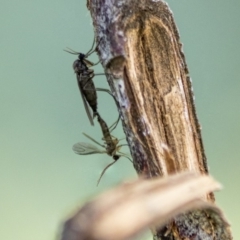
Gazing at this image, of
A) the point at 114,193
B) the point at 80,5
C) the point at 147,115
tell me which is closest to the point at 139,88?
the point at 147,115

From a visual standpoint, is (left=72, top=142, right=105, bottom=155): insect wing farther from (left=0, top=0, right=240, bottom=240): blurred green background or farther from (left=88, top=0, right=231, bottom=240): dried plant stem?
(left=88, top=0, right=231, bottom=240): dried plant stem

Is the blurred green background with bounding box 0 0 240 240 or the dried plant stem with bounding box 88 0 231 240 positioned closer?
the dried plant stem with bounding box 88 0 231 240

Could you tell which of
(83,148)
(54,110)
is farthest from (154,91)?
(54,110)

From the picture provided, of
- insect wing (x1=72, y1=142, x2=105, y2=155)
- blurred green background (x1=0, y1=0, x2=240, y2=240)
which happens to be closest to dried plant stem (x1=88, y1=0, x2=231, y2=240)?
insect wing (x1=72, y1=142, x2=105, y2=155)

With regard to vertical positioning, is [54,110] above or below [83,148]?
above

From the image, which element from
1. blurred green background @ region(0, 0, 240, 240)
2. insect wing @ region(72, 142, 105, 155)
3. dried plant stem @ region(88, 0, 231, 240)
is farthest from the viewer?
blurred green background @ region(0, 0, 240, 240)

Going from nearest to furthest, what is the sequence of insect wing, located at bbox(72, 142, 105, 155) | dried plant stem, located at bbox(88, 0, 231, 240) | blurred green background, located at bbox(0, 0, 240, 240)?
dried plant stem, located at bbox(88, 0, 231, 240), insect wing, located at bbox(72, 142, 105, 155), blurred green background, located at bbox(0, 0, 240, 240)

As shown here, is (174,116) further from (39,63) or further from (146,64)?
(39,63)

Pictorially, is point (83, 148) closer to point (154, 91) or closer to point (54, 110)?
point (54, 110)
